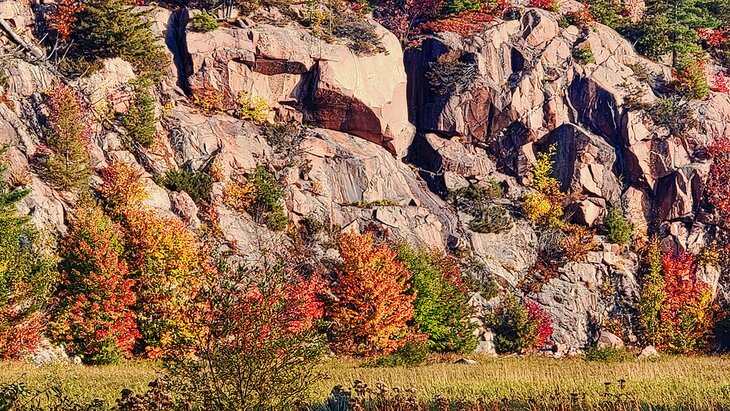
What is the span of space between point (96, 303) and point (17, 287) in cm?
367

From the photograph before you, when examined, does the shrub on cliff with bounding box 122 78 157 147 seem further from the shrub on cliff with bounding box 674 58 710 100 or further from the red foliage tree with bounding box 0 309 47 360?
the shrub on cliff with bounding box 674 58 710 100

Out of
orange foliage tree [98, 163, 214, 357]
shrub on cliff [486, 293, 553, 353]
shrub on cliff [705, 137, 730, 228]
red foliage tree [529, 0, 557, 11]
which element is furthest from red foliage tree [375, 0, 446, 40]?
orange foliage tree [98, 163, 214, 357]

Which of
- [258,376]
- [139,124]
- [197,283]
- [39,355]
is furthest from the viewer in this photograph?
[139,124]

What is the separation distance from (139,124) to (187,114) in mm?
4139

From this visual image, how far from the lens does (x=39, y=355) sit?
80.8ft

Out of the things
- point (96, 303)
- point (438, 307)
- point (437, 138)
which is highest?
point (437, 138)

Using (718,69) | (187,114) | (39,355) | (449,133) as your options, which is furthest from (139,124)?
(718,69)

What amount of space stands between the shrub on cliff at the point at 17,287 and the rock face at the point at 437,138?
10445 mm

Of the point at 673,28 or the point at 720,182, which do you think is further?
the point at 673,28

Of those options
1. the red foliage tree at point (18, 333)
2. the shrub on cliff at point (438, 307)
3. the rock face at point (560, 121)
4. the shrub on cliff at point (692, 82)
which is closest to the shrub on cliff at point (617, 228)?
the rock face at point (560, 121)

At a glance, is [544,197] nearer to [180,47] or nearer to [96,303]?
[180,47]

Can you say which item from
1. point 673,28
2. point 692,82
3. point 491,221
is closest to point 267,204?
point 491,221

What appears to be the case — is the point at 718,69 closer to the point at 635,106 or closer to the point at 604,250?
the point at 635,106

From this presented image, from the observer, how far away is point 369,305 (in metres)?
32.7
